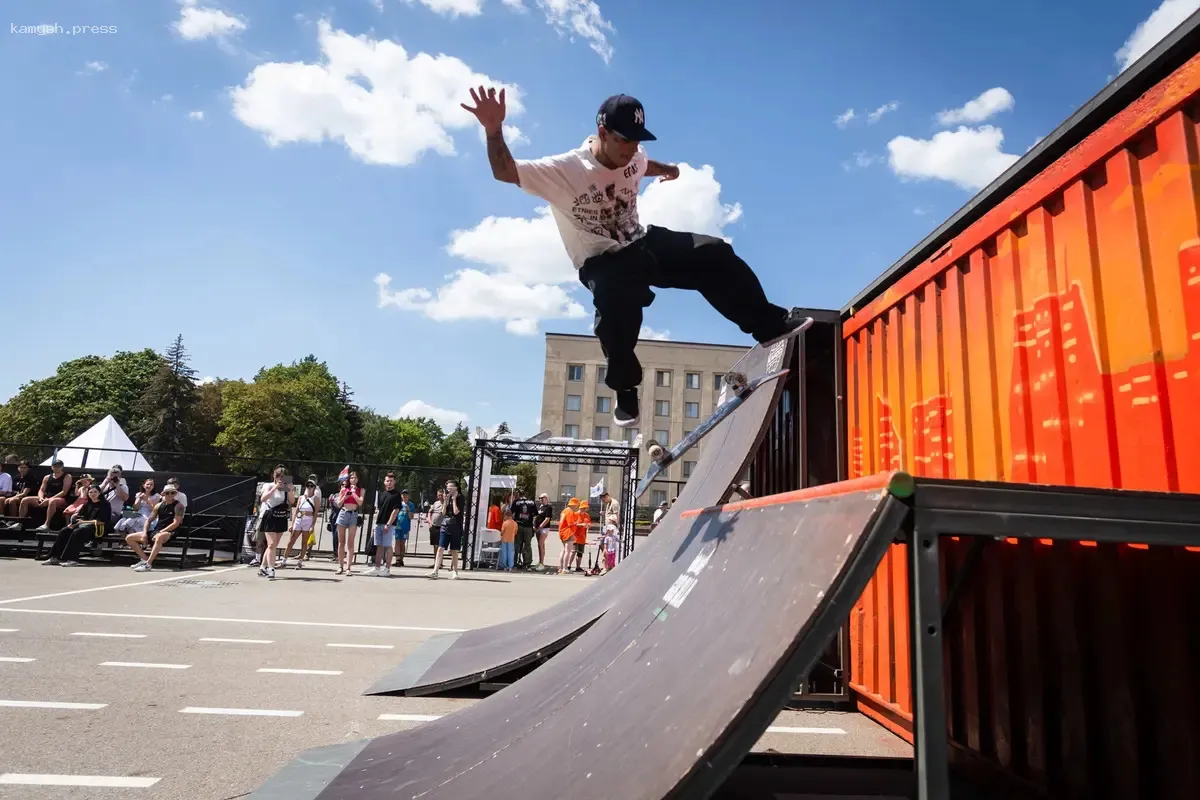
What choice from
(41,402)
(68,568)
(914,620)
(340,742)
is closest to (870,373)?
(914,620)

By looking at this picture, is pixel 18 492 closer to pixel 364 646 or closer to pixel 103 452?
pixel 103 452

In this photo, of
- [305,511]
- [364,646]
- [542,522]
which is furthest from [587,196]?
[542,522]

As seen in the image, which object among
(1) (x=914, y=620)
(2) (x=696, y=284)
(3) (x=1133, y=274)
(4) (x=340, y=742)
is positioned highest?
(2) (x=696, y=284)

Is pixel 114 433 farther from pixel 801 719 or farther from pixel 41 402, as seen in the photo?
pixel 41 402

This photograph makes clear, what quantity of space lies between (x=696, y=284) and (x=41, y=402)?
7178 centimetres

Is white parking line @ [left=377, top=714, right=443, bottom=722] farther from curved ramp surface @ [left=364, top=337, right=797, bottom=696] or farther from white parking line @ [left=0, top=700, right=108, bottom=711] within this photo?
white parking line @ [left=0, top=700, right=108, bottom=711]

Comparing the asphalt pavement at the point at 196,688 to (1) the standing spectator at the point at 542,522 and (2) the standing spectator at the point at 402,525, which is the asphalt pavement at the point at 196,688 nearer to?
(2) the standing spectator at the point at 402,525

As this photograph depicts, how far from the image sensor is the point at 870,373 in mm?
4586

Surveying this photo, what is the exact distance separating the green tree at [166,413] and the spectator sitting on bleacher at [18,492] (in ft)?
157

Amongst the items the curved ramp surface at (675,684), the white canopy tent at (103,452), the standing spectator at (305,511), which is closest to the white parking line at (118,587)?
the standing spectator at (305,511)

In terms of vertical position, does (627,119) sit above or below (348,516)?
above

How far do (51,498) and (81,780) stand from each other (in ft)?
41.9

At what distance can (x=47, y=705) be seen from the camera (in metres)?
3.89

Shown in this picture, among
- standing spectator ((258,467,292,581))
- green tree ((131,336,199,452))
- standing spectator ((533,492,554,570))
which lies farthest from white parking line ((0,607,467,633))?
green tree ((131,336,199,452))
